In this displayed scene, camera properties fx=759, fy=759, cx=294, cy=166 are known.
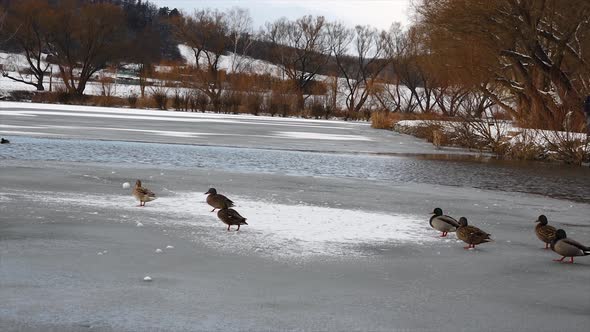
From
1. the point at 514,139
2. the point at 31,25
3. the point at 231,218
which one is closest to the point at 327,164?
the point at 514,139

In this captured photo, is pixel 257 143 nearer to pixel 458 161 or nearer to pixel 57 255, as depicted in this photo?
pixel 458 161

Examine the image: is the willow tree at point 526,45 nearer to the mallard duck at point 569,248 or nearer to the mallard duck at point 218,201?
the mallard duck at point 218,201

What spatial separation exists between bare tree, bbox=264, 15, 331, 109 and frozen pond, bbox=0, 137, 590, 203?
6136 centimetres

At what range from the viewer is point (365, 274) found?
22.9 feet

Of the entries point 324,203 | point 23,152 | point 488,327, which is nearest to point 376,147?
point 23,152

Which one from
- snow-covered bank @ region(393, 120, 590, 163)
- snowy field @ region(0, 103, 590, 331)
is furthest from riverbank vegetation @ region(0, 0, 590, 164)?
snowy field @ region(0, 103, 590, 331)

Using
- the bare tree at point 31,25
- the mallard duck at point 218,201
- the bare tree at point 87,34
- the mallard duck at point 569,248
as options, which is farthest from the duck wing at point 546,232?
the bare tree at point 31,25

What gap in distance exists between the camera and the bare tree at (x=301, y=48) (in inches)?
3354

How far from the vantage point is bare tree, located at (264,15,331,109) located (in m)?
85.2

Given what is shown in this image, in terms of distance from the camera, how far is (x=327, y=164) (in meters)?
20.4

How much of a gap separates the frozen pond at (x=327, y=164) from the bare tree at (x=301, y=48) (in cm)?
6136

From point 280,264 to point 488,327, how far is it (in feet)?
7.77

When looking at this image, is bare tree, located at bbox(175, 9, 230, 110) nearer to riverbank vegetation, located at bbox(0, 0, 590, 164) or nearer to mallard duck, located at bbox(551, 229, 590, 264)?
riverbank vegetation, located at bbox(0, 0, 590, 164)

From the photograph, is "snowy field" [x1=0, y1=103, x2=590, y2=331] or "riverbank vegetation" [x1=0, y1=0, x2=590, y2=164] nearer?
"snowy field" [x1=0, y1=103, x2=590, y2=331]
